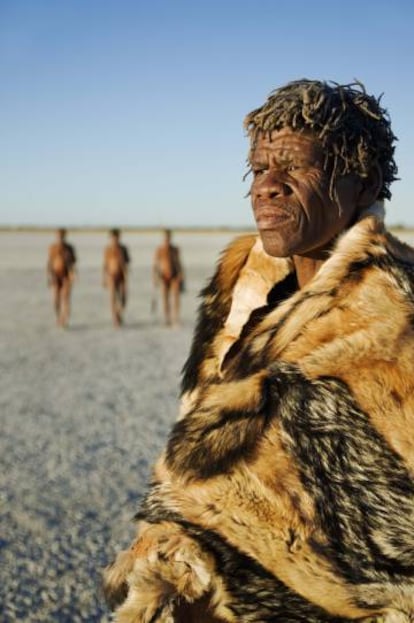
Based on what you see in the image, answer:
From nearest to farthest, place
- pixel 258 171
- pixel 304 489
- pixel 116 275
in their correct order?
1. pixel 304 489
2. pixel 258 171
3. pixel 116 275

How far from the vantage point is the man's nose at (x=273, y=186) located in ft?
5.85

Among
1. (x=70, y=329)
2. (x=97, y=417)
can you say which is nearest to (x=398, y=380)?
(x=97, y=417)

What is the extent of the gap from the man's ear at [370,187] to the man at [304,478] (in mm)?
129

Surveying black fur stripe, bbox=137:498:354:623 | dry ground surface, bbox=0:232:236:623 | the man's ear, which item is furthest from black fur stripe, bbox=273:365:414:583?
dry ground surface, bbox=0:232:236:623

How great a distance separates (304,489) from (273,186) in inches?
28.6

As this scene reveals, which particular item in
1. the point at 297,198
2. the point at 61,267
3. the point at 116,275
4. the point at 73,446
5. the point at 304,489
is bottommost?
the point at 73,446

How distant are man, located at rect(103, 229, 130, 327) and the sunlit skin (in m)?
13.3

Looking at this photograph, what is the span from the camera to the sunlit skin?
1.74 metres

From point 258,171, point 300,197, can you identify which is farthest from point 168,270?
point 300,197

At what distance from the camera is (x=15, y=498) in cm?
573

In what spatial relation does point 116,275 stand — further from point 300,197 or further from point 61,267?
point 300,197

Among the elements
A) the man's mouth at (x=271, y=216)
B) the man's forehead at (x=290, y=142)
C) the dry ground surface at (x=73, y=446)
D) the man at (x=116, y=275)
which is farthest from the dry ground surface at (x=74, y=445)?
the man's forehead at (x=290, y=142)

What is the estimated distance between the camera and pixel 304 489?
55.9 inches

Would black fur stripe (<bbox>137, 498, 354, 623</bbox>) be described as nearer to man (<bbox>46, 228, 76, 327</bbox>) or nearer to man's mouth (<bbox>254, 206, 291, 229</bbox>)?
man's mouth (<bbox>254, 206, 291, 229</bbox>)
